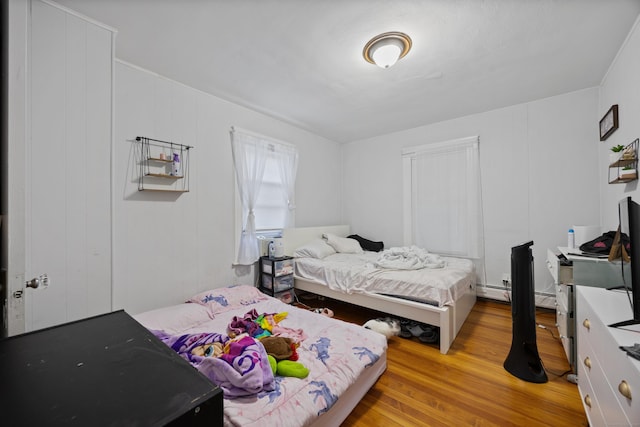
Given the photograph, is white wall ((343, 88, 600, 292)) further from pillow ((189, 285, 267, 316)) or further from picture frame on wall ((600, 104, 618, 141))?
pillow ((189, 285, 267, 316))

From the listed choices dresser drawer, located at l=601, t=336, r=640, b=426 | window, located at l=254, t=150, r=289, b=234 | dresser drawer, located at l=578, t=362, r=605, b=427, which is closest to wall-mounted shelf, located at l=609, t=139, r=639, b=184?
dresser drawer, located at l=578, t=362, r=605, b=427

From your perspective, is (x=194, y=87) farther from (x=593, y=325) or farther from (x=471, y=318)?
(x=471, y=318)

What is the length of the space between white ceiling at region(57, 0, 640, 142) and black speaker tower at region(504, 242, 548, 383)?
1.61 metres

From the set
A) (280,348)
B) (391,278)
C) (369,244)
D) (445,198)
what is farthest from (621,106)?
(280,348)

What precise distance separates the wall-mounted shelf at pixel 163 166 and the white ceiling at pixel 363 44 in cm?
68

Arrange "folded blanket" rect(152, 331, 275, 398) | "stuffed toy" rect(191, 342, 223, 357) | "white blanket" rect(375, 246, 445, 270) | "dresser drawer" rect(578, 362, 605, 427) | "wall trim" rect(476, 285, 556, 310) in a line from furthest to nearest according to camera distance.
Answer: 1. "wall trim" rect(476, 285, 556, 310)
2. "white blanket" rect(375, 246, 445, 270)
3. "stuffed toy" rect(191, 342, 223, 357)
4. "folded blanket" rect(152, 331, 275, 398)
5. "dresser drawer" rect(578, 362, 605, 427)

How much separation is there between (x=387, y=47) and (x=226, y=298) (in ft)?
8.64

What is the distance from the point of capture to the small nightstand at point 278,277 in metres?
3.12

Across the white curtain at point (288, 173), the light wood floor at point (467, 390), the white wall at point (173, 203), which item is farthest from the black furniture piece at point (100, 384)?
the white curtain at point (288, 173)

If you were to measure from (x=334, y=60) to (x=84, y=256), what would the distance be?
7.94 feet

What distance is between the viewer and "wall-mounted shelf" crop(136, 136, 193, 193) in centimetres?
239

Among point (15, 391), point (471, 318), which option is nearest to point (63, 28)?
point (15, 391)

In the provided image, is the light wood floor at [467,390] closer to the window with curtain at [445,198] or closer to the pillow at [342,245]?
the window with curtain at [445,198]

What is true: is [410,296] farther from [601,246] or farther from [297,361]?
[601,246]
